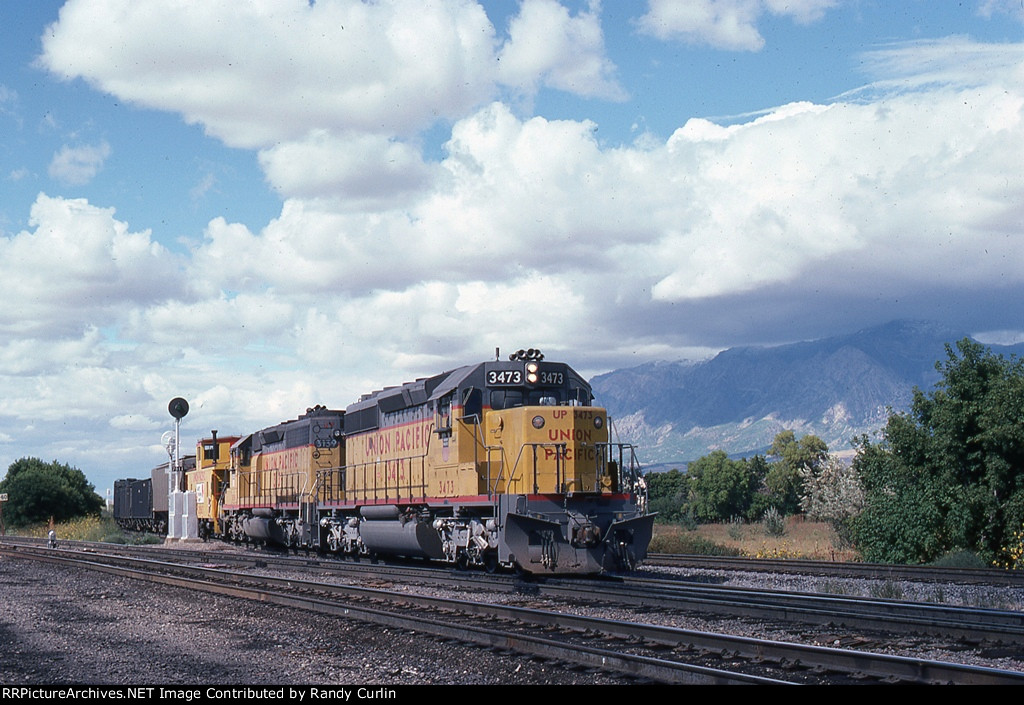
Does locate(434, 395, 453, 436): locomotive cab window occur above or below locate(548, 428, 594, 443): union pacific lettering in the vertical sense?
above

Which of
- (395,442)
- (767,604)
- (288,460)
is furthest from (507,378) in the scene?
(288,460)

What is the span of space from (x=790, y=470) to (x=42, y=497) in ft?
255

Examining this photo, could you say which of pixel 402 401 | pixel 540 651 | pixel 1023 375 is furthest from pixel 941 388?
pixel 540 651

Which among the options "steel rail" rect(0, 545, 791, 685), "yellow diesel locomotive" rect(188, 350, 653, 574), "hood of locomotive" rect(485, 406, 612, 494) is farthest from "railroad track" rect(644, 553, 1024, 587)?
"steel rail" rect(0, 545, 791, 685)

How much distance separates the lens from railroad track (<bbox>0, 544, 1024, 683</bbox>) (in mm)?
8281

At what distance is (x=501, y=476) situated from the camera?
18.2m

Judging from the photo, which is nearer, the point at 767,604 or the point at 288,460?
the point at 767,604

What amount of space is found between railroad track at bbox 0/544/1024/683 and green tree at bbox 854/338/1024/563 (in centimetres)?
1546

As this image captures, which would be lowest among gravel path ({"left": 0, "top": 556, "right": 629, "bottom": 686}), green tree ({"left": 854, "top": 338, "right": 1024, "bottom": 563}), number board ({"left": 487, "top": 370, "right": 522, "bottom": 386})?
gravel path ({"left": 0, "top": 556, "right": 629, "bottom": 686})

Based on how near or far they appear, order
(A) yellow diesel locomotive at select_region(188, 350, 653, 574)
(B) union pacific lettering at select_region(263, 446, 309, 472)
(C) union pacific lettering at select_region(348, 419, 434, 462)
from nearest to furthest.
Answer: (A) yellow diesel locomotive at select_region(188, 350, 653, 574) → (C) union pacific lettering at select_region(348, 419, 434, 462) → (B) union pacific lettering at select_region(263, 446, 309, 472)

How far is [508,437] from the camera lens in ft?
60.7

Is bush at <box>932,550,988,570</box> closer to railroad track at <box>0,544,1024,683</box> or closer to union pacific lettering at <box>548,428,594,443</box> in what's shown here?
union pacific lettering at <box>548,428,594,443</box>

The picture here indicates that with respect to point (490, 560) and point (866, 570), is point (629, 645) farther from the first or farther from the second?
point (866, 570)

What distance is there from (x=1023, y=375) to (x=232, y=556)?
21.0m
